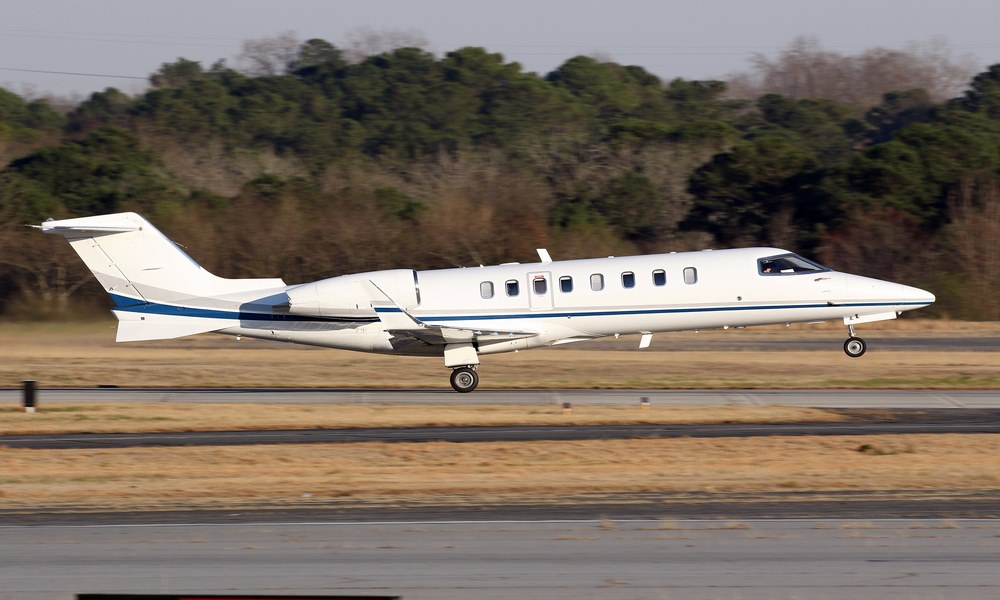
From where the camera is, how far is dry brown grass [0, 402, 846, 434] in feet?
67.5

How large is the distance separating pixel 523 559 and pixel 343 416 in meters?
10.9

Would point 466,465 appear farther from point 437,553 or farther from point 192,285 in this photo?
point 192,285

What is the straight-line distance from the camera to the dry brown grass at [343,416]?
2056 centimetres

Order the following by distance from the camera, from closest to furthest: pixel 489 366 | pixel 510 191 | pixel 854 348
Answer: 1. pixel 854 348
2. pixel 489 366
3. pixel 510 191

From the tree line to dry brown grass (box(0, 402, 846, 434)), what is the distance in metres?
15.1

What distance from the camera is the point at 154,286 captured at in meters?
24.3

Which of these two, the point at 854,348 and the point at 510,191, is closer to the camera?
the point at 854,348

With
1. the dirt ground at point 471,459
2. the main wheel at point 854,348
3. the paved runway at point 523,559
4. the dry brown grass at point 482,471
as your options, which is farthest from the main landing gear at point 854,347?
the paved runway at point 523,559

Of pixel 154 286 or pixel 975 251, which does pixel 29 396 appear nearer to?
pixel 154 286

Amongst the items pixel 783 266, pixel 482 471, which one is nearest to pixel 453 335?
pixel 783 266

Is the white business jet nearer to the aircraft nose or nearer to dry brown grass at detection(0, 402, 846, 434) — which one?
the aircraft nose

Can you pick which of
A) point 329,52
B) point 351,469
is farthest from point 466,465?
point 329,52

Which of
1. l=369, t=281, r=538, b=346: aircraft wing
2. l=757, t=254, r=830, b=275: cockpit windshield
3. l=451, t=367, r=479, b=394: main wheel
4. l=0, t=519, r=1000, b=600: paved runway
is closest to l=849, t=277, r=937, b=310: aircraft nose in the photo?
l=757, t=254, r=830, b=275: cockpit windshield

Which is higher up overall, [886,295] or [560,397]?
[886,295]
